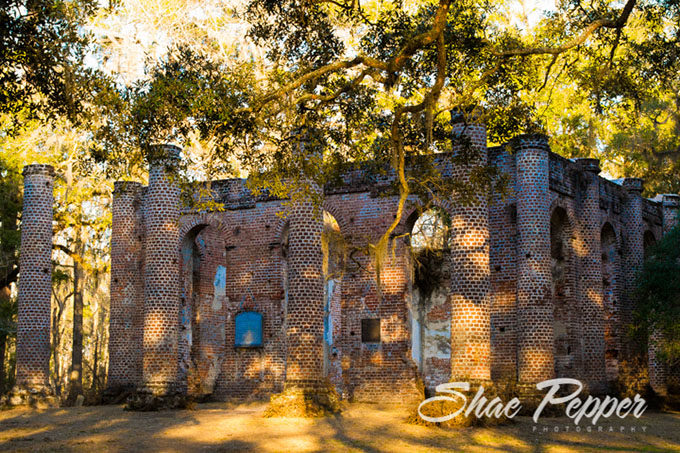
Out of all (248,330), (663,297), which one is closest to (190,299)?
(248,330)

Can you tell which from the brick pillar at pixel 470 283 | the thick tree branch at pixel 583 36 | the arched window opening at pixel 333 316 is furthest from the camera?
the arched window opening at pixel 333 316

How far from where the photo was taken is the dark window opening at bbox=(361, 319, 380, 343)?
72.8 ft

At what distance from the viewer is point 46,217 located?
2375cm

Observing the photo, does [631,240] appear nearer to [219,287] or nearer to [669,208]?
[669,208]

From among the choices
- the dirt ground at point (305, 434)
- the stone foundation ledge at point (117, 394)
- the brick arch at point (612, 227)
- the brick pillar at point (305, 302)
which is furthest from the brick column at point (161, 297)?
the brick arch at point (612, 227)

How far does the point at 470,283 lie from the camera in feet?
58.0

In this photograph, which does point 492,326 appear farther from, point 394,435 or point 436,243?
point 436,243

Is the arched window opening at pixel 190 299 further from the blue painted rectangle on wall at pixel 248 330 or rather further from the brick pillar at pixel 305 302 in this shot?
the brick pillar at pixel 305 302

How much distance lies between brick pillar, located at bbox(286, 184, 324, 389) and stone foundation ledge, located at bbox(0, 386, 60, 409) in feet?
25.7

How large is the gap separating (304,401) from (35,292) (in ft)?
30.5

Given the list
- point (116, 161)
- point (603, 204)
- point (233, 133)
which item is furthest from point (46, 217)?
point (603, 204)

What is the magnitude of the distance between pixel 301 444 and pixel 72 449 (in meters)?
3.62

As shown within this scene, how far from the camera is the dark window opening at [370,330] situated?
2219cm

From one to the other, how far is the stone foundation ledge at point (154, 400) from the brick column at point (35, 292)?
12.0 ft
